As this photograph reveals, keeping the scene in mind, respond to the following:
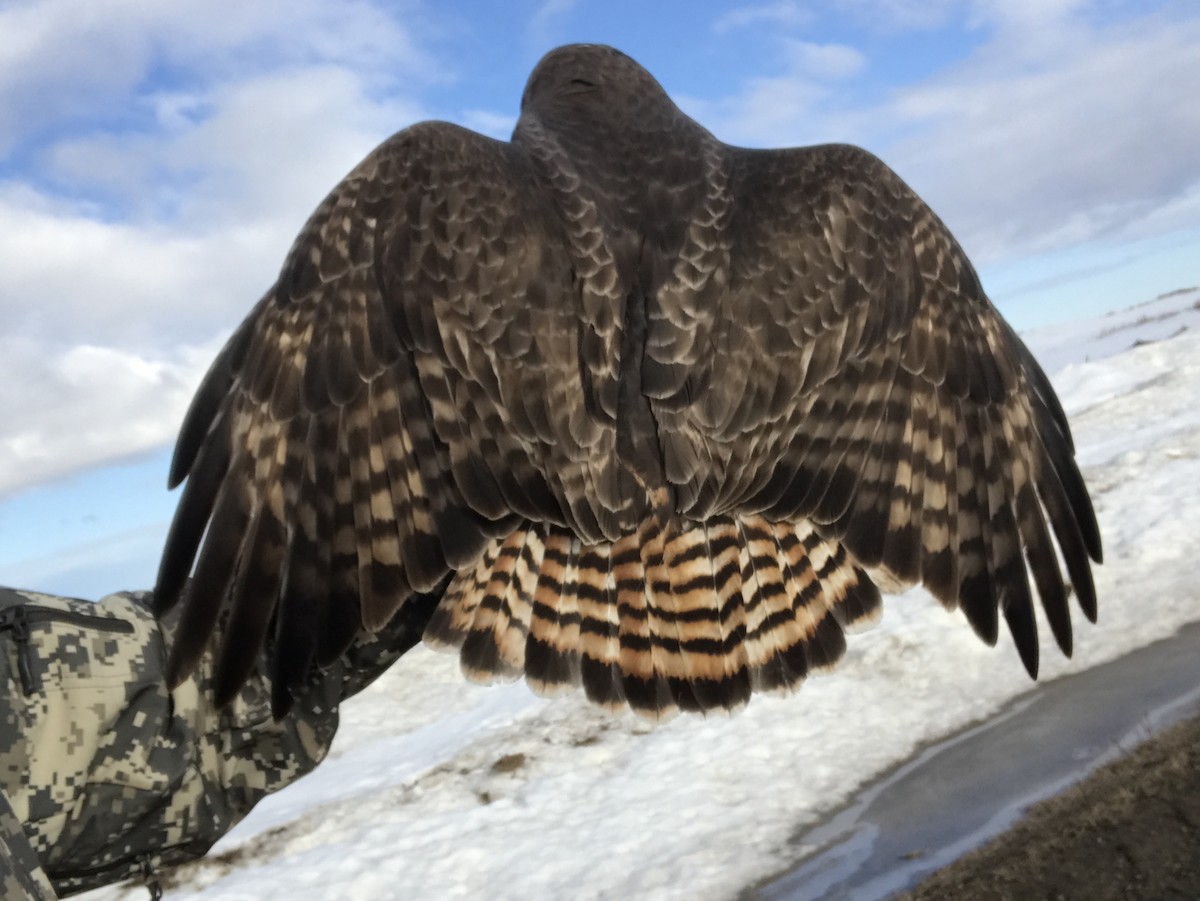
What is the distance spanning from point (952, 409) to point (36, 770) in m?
3.24

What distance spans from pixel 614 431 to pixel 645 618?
670 mm

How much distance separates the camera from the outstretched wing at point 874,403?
3818 mm

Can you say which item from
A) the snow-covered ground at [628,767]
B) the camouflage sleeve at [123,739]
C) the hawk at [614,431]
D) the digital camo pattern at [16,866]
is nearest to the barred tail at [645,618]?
the hawk at [614,431]

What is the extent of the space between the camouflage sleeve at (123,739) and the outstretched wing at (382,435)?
0.30 m

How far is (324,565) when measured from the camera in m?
3.57

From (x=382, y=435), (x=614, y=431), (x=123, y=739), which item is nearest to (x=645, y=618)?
(x=614, y=431)

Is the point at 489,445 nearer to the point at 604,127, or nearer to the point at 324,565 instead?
the point at 324,565

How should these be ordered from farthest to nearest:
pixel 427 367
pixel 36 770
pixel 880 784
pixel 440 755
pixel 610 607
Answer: pixel 440 755 < pixel 880 784 < pixel 610 607 < pixel 427 367 < pixel 36 770

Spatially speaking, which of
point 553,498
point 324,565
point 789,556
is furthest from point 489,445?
point 789,556

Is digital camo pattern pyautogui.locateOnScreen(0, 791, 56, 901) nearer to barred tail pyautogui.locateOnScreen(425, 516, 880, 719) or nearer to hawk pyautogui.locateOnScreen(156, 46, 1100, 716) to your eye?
hawk pyautogui.locateOnScreen(156, 46, 1100, 716)

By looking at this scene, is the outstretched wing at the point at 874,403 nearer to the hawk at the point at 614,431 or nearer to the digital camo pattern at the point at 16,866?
the hawk at the point at 614,431

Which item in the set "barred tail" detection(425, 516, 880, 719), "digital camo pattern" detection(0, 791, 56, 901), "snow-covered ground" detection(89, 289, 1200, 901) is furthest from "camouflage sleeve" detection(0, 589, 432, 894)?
"snow-covered ground" detection(89, 289, 1200, 901)

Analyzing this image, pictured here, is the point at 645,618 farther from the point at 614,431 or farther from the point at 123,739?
the point at 123,739

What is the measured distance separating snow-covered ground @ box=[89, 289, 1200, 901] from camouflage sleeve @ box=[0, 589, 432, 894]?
6326 millimetres
